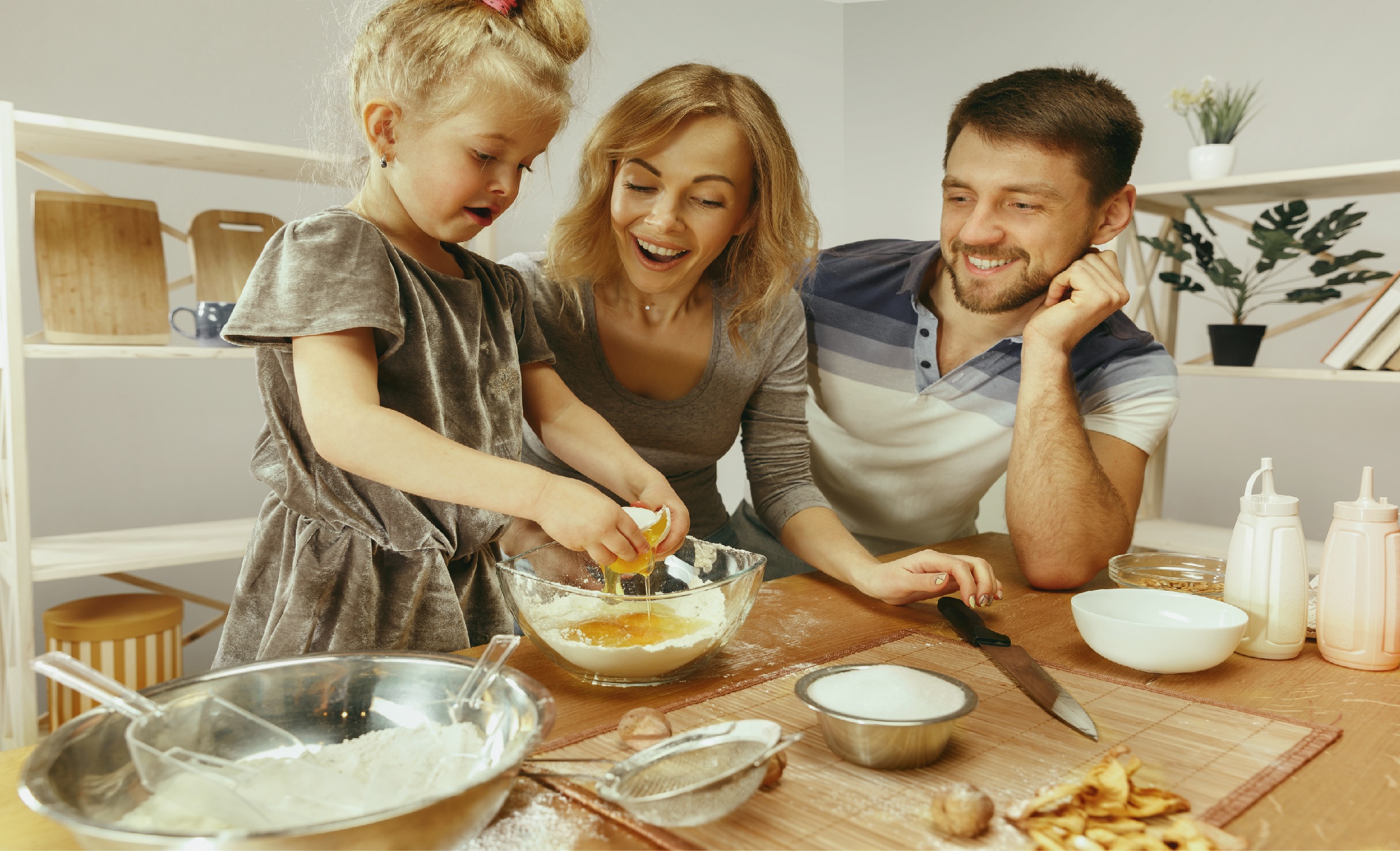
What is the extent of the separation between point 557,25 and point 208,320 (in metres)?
1.39

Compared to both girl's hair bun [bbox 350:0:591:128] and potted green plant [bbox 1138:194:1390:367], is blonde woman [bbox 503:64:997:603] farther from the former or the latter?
potted green plant [bbox 1138:194:1390:367]

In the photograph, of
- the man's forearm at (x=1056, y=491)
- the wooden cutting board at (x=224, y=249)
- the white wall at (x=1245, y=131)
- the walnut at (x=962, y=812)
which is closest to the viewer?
the walnut at (x=962, y=812)

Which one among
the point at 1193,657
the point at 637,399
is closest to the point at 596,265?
the point at 637,399

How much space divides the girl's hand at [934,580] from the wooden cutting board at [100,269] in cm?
183

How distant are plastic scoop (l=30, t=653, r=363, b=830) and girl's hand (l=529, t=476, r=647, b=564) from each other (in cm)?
28

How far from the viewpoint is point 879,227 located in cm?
397

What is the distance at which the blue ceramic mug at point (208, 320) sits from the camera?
7.00ft

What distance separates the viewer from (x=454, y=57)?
41.7 inches

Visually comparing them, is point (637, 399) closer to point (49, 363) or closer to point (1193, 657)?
point (1193, 657)

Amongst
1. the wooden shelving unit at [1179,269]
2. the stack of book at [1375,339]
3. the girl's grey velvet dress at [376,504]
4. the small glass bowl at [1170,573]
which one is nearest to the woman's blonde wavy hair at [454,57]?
the girl's grey velvet dress at [376,504]

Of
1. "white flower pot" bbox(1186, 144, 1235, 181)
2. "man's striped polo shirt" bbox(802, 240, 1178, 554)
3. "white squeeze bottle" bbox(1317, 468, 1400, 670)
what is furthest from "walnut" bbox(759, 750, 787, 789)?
"white flower pot" bbox(1186, 144, 1235, 181)

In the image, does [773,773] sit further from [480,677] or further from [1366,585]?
[1366,585]

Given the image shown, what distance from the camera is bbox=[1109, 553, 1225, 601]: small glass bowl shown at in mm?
1199

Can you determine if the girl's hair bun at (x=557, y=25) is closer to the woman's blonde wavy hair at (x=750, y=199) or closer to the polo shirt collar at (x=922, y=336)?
the woman's blonde wavy hair at (x=750, y=199)
